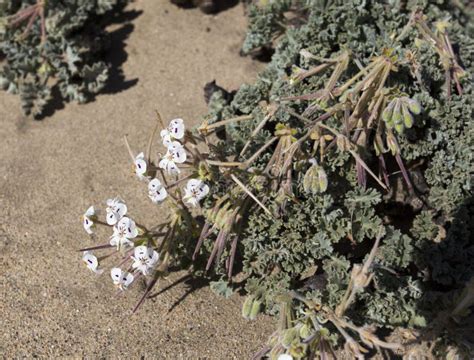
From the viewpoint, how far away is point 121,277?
10.3 ft

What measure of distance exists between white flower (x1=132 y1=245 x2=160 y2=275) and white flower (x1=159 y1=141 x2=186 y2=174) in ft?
1.27

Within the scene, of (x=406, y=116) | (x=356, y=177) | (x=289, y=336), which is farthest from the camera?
(x=356, y=177)

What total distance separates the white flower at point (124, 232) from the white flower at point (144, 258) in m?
0.07

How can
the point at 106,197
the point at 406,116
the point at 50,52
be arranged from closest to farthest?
the point at 406,116 → the point at 106,197 → the point at 50,52

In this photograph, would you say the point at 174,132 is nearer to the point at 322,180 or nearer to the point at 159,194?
the point at 159,194

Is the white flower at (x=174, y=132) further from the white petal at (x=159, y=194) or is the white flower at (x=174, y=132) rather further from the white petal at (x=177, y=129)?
the white petal at (x=159, y=194)

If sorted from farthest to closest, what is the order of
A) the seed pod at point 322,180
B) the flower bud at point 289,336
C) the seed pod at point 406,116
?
the seed pod at point 406,116 → the seed pod at point 322,180 → the flower bud at point 289,336

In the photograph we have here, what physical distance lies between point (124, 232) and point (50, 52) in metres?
2.21

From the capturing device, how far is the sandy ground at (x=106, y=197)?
11.2 feet

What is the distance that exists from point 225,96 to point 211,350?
1650 millimetres

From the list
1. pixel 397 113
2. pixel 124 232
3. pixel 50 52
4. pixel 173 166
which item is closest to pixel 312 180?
pixel 397 113

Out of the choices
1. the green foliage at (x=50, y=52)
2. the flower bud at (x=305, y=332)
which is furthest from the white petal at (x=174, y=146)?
the green foliage at (x=50, y=52)

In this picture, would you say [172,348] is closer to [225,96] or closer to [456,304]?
[456,304]

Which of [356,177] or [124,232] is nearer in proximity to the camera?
[124,232]
